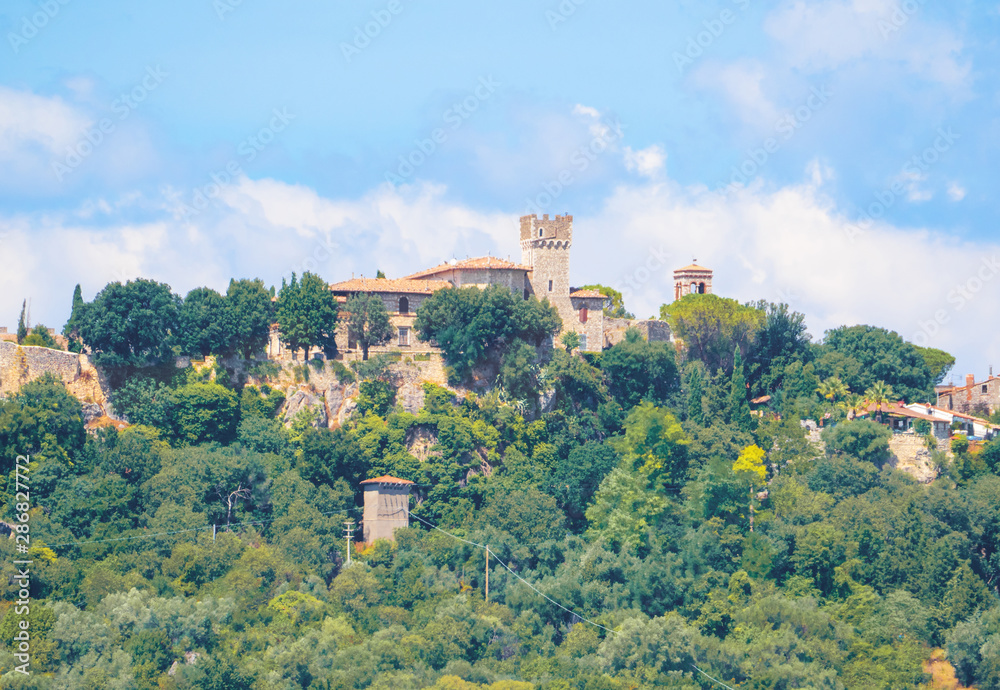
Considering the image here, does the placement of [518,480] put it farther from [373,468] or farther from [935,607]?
[935,607]

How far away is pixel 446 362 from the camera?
2665 inches

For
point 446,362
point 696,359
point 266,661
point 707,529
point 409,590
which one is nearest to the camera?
point 266,661

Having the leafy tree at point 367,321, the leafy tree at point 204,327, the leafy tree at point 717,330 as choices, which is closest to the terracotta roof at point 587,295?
the leafy tree at point 717,330

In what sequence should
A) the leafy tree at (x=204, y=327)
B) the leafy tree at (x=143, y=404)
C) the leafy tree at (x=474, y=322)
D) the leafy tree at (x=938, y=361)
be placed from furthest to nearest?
the leafy tree at (x=938, y=361) → the leafy tree at (x=474, y=322) → the leafy tree at (x=204, y=327) → the leafy tree at (x=143, y=404)

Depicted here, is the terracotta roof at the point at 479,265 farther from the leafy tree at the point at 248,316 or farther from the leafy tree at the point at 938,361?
the leafy tree at the point at 938,361

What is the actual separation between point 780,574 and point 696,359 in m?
13.2

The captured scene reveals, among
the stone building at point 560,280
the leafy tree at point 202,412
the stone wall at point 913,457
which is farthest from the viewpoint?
the stone building at point 560,280

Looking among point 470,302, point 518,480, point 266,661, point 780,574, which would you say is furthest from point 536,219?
point 266,661

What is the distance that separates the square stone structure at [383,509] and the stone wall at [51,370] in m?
11.0

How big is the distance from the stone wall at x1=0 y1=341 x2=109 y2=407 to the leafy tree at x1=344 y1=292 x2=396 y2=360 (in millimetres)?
10208

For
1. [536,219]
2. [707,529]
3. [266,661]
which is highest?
[536,219]

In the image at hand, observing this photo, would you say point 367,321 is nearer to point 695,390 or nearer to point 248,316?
point 248,316

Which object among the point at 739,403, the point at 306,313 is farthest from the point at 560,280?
the point at 306,313

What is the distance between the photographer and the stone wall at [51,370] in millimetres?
63156
